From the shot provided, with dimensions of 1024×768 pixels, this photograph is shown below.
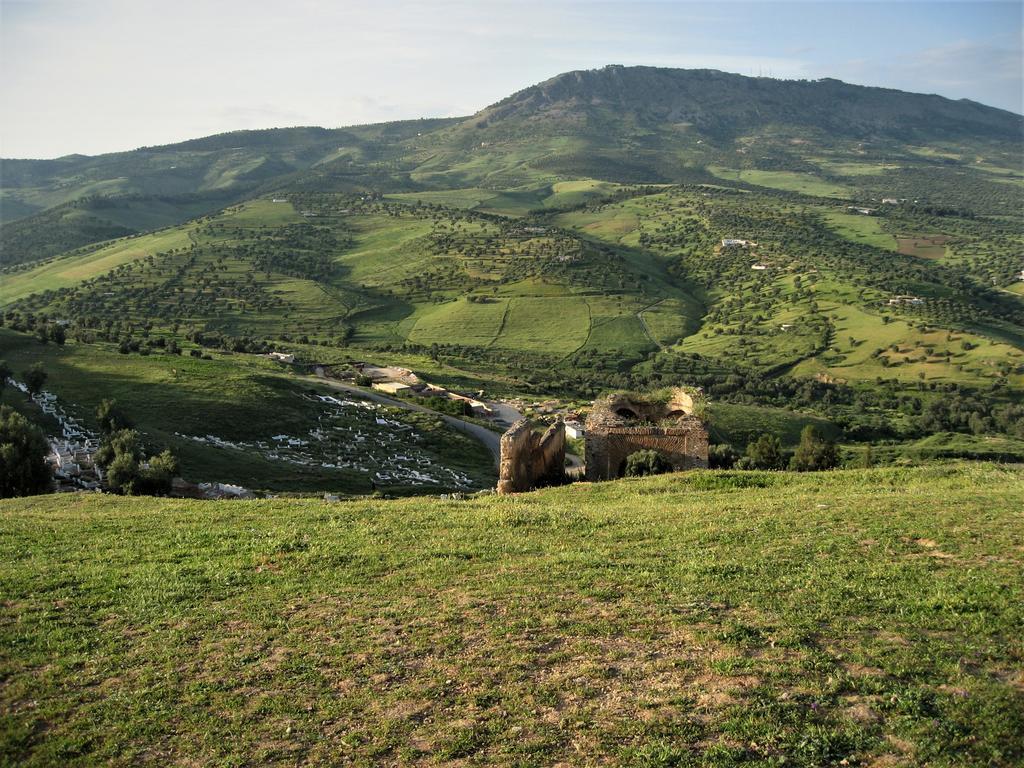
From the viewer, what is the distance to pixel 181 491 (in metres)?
30.1

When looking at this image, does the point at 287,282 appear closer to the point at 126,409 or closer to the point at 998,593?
the point at 126,409

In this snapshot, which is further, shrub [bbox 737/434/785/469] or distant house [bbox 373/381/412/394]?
distant house [bbox 373/381/412/394]

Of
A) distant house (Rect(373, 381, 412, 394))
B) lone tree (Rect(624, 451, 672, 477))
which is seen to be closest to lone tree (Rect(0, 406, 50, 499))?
lone tree (Rect(624, 451, 672, 477))

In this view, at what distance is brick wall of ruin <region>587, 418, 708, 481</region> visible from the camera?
94.4 ft

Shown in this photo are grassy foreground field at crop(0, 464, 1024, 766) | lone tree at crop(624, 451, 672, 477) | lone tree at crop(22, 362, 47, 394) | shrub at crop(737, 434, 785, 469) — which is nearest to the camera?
grassy foreground field at crop(0, 464, 1024, 766)

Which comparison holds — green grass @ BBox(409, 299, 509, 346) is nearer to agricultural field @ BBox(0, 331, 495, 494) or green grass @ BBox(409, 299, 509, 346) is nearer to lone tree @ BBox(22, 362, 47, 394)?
agricultural field @ BBox(0, 331, 495, 494)

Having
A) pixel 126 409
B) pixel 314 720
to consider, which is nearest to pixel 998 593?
pixel 314 720

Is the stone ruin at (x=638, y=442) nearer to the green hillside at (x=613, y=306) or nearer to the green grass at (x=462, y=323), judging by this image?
the green hillside at (x=613, y=306)

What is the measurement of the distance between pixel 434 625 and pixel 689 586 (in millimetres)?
4129

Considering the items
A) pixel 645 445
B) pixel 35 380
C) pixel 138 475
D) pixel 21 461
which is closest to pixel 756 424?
pixel 645 445

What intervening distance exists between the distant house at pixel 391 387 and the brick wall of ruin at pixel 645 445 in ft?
186

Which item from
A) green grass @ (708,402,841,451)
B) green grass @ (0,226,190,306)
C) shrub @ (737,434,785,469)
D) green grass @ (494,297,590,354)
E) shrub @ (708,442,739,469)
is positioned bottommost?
green grass @ (708,402,841,451)

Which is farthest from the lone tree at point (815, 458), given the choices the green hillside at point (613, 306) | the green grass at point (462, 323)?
the green grass at point (462, 323)

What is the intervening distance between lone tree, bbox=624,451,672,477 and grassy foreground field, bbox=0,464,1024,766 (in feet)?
35.3
